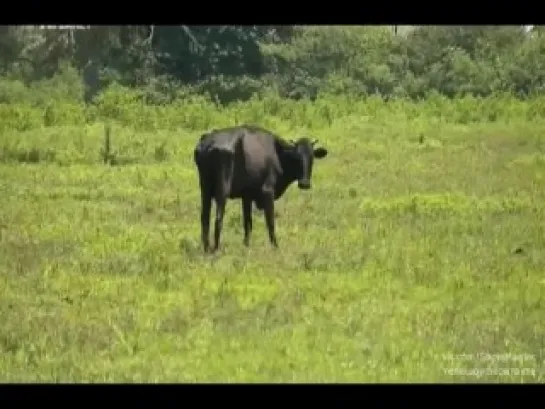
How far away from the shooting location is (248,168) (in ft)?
22.3

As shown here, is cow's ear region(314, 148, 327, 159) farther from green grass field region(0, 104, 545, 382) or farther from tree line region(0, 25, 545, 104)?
tree line region(0, 25, 545, 104)

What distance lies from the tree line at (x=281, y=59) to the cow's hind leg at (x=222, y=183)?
0.86 feet

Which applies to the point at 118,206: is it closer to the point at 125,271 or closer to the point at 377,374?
the point at 125,271

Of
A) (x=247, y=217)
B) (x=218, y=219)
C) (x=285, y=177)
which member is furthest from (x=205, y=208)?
(x=285, y=177)

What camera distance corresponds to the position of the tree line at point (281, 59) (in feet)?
21.1

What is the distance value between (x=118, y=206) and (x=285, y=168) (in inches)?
30.9

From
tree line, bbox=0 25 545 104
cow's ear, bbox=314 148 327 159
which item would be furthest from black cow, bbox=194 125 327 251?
tree line, bbox=0 25 545 104

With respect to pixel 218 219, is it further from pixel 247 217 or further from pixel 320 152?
pixel 320 152

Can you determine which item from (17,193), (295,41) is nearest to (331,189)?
(295,41)

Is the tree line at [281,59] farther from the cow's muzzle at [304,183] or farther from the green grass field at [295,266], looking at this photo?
the cow's muzzle at [304,183]

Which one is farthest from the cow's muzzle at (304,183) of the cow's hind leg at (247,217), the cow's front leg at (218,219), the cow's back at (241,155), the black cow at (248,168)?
the cow's front leg at (218,219)

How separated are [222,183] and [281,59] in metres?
0.63

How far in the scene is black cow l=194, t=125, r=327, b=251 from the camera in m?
6.62
